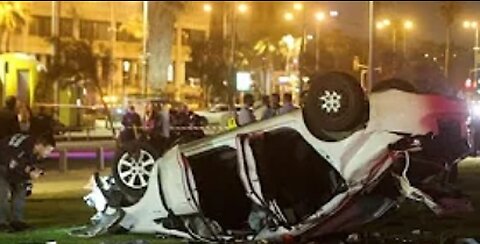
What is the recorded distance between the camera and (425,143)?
9.62m

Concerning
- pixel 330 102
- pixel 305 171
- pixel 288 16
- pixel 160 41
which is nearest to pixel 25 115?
pixel 305 171

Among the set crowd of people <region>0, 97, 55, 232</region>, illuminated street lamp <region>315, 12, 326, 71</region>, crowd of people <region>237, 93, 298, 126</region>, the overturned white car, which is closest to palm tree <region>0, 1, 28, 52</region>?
illuminated street lamp <region>315, 12, 326, 71</region>

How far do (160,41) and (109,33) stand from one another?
50.4 m

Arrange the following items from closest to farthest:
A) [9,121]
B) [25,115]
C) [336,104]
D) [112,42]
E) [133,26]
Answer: [336,104] < [9,121] < [25,115] < [133,26] < [112,42]

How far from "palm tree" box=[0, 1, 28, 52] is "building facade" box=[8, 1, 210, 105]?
673 millimetres

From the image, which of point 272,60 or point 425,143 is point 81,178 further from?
point 272,60

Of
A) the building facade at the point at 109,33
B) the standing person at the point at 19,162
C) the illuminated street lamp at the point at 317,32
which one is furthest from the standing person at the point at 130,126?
the building facade at the point at 109,33

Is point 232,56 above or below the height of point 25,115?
above

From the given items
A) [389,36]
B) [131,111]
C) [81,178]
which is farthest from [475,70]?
[389,36]

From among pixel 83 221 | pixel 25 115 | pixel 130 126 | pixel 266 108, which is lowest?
pixel 83 221

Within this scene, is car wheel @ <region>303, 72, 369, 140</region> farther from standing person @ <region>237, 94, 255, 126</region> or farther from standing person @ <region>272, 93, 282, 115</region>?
standing person @ <region>237, 94, 255, 126</region>

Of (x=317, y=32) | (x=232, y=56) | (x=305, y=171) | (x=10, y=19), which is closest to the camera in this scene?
(x=305, y=171)

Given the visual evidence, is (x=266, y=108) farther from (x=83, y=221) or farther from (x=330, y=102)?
(x=330, y=102)

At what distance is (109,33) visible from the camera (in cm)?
9012
